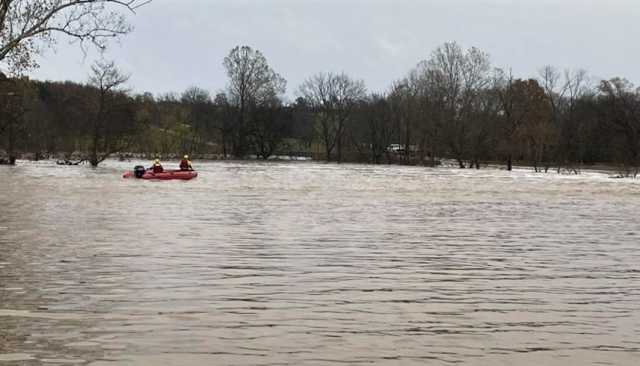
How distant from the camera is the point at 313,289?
1013 centimetres

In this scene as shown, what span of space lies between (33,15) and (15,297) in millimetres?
16390

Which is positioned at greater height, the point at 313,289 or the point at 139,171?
the point at 139,171

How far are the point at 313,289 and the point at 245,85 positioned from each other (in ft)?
315

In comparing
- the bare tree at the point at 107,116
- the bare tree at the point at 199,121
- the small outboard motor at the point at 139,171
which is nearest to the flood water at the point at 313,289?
the small outboard motor at the point at 139,171

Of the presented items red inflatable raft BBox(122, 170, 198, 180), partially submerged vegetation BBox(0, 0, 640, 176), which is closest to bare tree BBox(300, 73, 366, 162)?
partially submerged vegetation BBox(0, 0, 640, 176)

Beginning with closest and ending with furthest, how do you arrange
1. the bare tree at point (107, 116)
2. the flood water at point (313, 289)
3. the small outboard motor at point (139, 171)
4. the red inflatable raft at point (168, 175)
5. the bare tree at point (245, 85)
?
1. the flood water at point (313, 289)
2. the red inflatable raft at point (168, 175)
3. the small outboard motor at point (139, 171)
4. the bare tree at point (107, 116)
5. the bare tree at point (245, 85)

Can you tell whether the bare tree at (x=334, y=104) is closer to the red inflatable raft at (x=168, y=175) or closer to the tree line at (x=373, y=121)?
the tree line at (x=373, y=121)

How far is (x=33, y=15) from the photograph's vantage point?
23016mm

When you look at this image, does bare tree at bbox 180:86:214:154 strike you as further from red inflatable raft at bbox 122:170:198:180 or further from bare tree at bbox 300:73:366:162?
red inflatable raft at bbox 122:170:198:180

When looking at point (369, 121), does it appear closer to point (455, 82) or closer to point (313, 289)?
point (455, 82)

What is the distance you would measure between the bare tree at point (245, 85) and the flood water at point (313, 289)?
8310cm

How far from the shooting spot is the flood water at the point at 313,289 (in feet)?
22.8

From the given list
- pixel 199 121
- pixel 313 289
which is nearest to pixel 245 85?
pixel 199 121

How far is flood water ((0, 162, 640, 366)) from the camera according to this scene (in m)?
6.95
